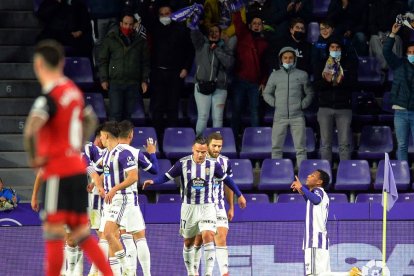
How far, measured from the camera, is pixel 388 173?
16875 mm

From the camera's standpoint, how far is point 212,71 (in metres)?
20.1

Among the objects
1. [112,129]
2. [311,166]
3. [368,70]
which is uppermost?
[368,70]

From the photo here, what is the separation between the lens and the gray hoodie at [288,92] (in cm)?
1986

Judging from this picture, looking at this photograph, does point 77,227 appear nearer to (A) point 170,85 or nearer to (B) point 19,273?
(B) point 19,273

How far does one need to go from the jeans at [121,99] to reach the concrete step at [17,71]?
6.36 feet

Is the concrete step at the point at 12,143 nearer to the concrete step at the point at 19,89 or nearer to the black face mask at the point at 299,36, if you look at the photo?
the concrete step at the point at 19,89

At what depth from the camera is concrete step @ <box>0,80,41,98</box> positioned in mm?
21047

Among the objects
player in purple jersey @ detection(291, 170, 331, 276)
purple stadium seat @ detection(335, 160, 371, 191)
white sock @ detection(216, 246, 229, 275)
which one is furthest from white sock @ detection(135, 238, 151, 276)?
purple stadium seat @ detection(335, 160, 371, 191)

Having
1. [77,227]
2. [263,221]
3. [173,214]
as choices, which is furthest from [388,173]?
[77,227]

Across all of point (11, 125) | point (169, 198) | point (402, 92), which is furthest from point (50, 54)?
point (402, 92)

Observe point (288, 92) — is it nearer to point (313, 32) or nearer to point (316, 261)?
point (313, 32)

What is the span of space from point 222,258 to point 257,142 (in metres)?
4.43

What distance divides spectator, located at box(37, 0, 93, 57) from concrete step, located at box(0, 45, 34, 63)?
579 mm

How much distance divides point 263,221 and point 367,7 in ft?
18.7
